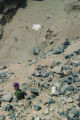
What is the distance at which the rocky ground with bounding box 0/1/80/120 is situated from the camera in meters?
3.89

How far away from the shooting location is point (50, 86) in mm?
4461

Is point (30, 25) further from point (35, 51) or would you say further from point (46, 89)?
point (46, 89)

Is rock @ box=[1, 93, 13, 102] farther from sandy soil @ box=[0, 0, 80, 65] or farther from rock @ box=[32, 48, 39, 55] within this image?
rock @ box=[32, 48, 39, 55]

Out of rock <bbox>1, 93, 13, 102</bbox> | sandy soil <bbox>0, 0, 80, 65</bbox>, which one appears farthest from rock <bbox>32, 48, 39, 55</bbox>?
rock <bbox>1, 93, 13, 102</bbox>

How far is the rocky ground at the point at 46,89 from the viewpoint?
3893 millimetres

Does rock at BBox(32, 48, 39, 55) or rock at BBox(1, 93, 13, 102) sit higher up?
rock at BBox(1, 93, 13, 102)

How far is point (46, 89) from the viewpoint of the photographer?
440 centimetres

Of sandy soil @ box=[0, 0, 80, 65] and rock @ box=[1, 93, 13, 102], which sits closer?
rock @ box=[1, 93, 13, 102]

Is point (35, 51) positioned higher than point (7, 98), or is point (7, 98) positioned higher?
point (7, 98)

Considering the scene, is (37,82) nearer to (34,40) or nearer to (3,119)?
(3,119)

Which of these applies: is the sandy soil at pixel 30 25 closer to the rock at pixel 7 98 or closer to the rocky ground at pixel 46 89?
the rocky ground at pixel 46 89

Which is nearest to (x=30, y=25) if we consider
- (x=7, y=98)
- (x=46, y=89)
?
(x=46, y=89)

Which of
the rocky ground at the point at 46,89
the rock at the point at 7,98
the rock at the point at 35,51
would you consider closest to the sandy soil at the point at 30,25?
the rock at the point at 35,51

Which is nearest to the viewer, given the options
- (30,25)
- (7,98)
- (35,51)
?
(7,98)
